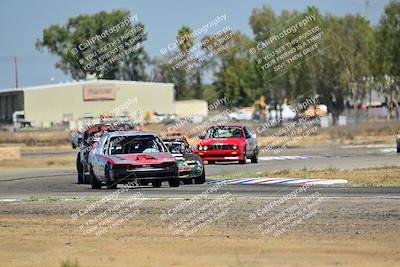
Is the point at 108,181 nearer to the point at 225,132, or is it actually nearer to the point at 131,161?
the point at 131,161

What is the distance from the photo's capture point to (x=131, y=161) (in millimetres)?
24688

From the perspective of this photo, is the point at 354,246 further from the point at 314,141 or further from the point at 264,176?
the point at 314,141

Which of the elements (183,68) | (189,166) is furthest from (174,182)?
(183,68)

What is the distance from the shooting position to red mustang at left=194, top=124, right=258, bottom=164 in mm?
→ 38781

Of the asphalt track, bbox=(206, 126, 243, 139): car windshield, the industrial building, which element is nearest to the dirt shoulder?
the asphalt track

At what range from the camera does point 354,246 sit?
14234 millimetres

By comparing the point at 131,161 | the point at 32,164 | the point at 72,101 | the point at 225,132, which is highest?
the point at 72,101

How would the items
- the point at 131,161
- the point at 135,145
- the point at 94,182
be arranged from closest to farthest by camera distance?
1. the point at 131,161
2. the point at 135,145
3. the point at 94,182

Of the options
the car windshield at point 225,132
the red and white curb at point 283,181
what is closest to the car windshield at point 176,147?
the red and white curb at point 283,181

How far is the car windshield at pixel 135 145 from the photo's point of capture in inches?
999

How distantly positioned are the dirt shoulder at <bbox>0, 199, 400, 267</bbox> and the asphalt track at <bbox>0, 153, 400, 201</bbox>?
307 centimetres

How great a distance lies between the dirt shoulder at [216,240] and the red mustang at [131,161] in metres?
4.53

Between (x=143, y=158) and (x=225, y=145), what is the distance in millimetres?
14150

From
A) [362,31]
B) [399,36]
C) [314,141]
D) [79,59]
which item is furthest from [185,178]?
[79,59]
